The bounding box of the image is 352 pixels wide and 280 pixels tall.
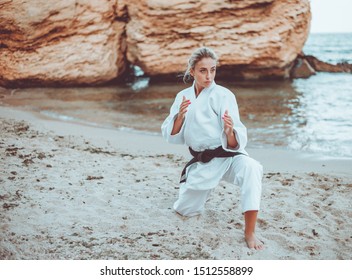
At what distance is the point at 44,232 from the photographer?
243 cm

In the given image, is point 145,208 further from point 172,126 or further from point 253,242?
point 253,242

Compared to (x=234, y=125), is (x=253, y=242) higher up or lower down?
lower down

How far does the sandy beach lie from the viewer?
2.29m

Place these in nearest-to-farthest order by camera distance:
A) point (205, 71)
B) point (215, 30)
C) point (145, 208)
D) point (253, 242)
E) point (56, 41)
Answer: point (253, 242) → point (205, 71) → point (145, 208) → point (56, 41) → point (215, 30)

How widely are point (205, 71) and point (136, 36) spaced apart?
8579 millimetres

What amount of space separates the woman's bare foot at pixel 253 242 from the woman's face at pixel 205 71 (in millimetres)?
959

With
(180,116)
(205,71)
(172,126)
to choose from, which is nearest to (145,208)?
(172,126)

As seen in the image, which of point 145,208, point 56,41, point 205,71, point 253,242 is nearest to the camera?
point 253,242

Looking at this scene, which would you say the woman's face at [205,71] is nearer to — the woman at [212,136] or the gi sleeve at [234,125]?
the woman at [212,136]

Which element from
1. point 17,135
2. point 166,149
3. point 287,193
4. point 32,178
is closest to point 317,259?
point 287,193

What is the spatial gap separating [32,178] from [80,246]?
1.21 meters

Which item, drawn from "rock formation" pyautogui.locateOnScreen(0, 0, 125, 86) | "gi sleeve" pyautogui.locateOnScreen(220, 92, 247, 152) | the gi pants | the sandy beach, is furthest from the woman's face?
"rock formation" pyautogui.locateOnScreen(0, 0, 125, 86)

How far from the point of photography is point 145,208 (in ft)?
9.45

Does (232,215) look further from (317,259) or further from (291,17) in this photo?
(291,17)
